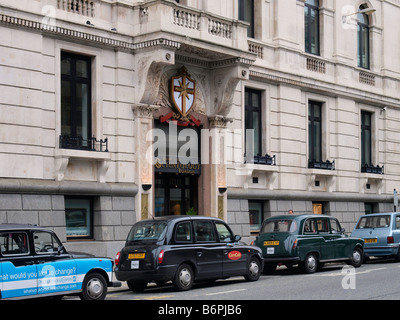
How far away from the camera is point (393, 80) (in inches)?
1437

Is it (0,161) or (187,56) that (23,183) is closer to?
(0,161)

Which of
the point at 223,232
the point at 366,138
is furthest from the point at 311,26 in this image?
the point at 223,232

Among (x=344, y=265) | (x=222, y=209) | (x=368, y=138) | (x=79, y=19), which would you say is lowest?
(x=344, y=265)

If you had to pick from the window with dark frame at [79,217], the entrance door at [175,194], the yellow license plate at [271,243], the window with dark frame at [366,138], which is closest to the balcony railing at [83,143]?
the window with dark frame at [79,217]

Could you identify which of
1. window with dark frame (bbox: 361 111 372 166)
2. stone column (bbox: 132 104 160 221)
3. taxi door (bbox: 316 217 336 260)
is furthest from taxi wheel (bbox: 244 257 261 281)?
window with dark frame (bbox: 361 111 372 166)

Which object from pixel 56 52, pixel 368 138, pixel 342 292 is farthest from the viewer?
pixel 368 138

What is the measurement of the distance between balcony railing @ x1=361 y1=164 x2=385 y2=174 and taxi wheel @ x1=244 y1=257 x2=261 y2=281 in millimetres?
15867

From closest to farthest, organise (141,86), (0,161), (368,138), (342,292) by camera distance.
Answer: (342,292), (0,161), (141,86), (368,138)

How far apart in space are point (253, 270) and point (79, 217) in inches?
232

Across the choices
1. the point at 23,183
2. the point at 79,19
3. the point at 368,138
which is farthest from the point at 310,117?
the point at 23,183

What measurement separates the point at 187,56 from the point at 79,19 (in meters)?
4.40

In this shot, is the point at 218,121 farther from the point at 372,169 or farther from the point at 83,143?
the point at 372,169

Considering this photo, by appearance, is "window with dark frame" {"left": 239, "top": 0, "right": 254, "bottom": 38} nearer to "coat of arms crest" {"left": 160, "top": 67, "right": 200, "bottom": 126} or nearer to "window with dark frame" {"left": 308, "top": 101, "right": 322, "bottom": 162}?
"coat of arms crest" {"left": 160, "top": 67, "right": 200, "bottom": 126}

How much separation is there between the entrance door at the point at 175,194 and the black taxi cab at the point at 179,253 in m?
6.58
